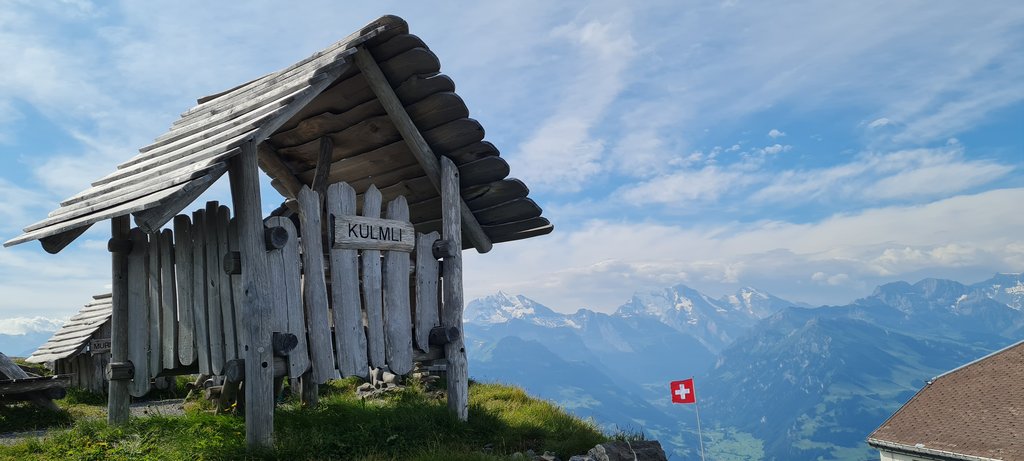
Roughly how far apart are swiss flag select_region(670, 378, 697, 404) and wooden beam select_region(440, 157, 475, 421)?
5677 millimetres

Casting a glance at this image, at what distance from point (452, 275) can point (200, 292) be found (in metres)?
3.28

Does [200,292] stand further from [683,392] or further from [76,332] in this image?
[76,332]

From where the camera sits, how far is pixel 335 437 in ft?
24.0

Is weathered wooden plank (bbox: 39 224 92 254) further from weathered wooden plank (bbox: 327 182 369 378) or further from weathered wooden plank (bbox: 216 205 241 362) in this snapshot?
weathered wooden plank (bbox: 327 182 369 378)

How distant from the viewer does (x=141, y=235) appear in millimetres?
8188

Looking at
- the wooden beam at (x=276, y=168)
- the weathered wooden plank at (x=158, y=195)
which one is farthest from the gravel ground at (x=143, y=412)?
the wooden beam at (x=276, y=168)

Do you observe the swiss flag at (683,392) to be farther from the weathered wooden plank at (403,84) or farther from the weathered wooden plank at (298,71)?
the weathered wooden plank at (298,71)

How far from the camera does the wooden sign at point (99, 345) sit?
54.2 ft

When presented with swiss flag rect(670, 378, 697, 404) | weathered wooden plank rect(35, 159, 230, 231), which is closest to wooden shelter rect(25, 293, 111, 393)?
weathered wooden plank rect(35, 159, 230, 231)

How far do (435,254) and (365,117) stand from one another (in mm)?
2192

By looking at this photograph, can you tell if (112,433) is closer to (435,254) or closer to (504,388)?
(435,254)

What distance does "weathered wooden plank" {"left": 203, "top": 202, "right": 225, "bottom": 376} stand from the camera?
7.34 metres

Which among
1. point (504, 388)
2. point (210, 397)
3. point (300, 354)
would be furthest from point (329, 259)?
point (504, 388)

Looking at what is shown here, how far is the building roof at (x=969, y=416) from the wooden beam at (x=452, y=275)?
30464 mm
